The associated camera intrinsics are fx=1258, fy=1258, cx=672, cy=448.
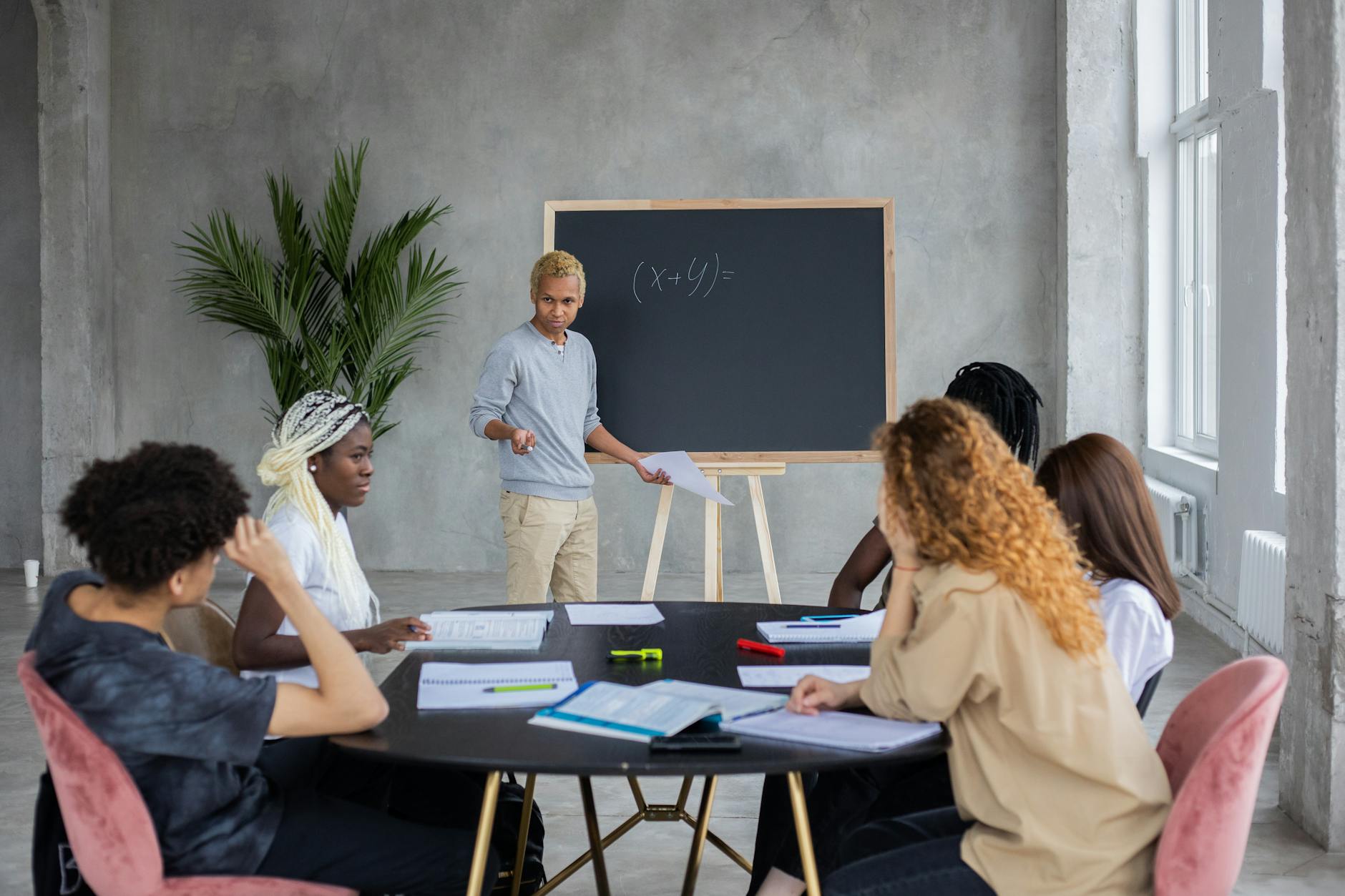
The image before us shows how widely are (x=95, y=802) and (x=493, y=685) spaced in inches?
25.0

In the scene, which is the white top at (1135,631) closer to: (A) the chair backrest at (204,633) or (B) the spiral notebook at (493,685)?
(B) the spiral notebook at (493,685)

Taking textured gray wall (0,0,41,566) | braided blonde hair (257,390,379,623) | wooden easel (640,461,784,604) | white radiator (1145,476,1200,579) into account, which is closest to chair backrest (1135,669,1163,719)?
braided blonde hair (257,390,379,623)

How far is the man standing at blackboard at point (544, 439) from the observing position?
420 centimetres

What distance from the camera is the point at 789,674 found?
220cm

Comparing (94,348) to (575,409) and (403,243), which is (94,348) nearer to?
(403,243)

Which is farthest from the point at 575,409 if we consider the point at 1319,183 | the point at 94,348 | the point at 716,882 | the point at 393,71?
the point at 94,348

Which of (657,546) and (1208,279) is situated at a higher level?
(1208,279)

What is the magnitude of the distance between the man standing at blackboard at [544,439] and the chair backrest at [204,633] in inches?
68.6

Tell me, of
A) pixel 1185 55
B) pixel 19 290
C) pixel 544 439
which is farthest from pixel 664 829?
pixel 19 290

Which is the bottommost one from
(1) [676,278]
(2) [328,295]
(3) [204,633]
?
(3) [204,633]

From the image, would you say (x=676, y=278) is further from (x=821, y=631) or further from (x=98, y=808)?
(x=98, y=808)

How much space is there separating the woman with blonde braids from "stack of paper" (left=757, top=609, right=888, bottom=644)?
0.68 metres

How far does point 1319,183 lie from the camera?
3.10 m

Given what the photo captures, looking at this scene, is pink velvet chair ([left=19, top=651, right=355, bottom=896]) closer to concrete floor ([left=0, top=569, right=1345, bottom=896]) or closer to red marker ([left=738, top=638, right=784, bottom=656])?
red marker ([left=738, top=638, right=784, bottom=656])
